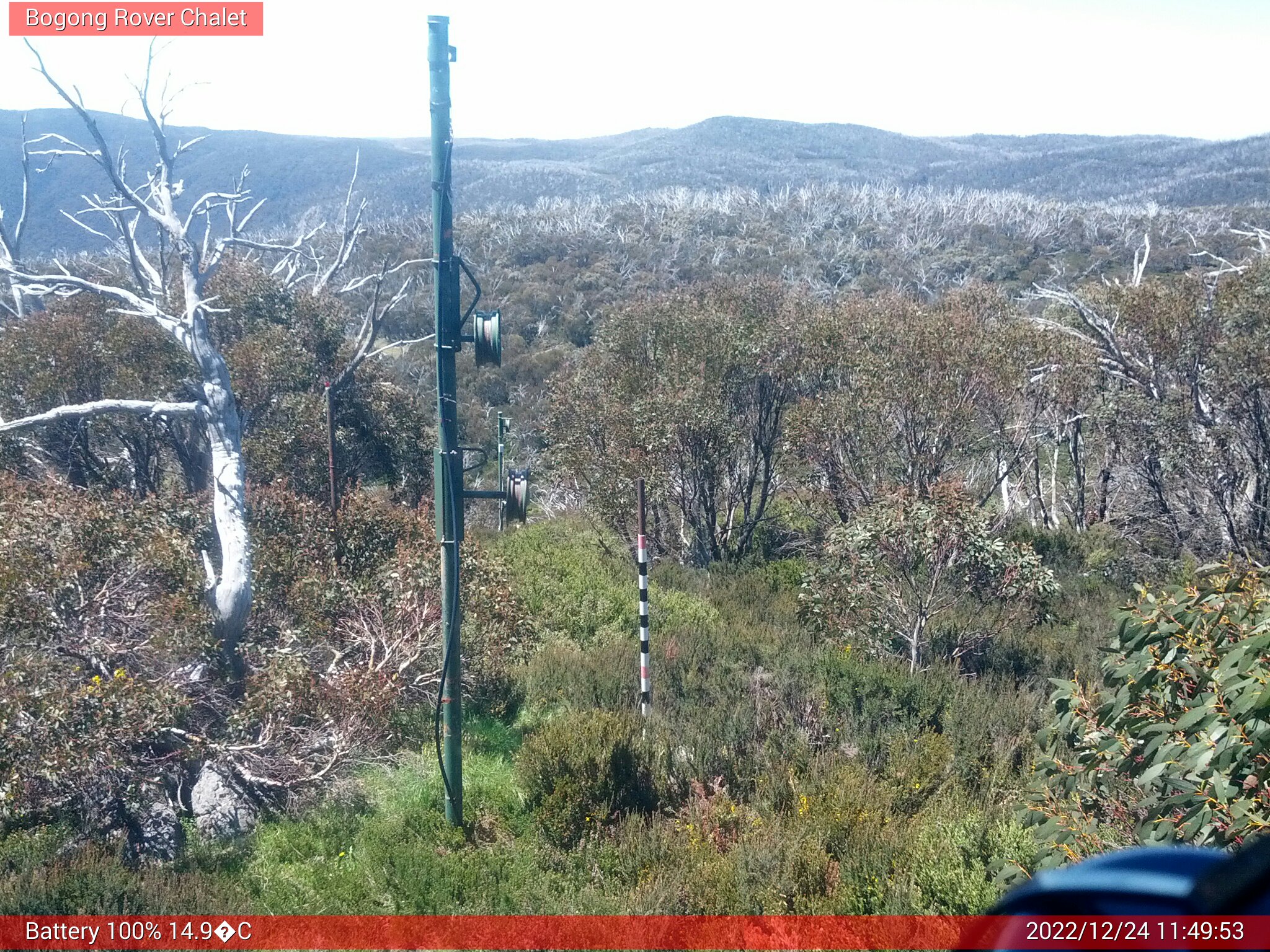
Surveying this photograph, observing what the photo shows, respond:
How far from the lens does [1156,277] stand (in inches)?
523

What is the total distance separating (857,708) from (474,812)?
3123 mm

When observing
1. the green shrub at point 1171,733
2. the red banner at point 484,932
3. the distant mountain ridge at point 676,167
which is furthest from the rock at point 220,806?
the distant mountain ridge at point 676,167

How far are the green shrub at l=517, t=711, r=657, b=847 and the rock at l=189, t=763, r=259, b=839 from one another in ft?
5.38

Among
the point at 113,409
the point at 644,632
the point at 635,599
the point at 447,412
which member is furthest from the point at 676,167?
the point at 447,412

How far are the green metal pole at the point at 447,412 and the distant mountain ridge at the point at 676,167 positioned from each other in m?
47.5

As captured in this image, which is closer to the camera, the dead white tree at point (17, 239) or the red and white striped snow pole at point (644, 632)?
the red and white striped snow pole at point (644, 632)

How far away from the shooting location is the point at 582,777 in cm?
556

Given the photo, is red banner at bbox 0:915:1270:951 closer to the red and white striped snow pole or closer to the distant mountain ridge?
the red and white striped snow pole

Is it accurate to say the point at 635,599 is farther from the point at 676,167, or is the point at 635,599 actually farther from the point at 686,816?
the point at 676,167

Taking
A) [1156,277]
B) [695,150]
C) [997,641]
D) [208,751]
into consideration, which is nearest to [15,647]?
[208,751]

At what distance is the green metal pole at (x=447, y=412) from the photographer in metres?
5.06

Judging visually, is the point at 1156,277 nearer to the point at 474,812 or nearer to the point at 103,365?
the point at 474,812

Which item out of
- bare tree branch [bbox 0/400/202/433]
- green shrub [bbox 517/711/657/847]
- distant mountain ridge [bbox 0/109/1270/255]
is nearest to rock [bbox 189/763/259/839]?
green shrub [bbox 517/711/657/847]

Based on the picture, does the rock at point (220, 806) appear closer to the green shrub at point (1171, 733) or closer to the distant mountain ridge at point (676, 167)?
the green shrub at point (1171, 733)
